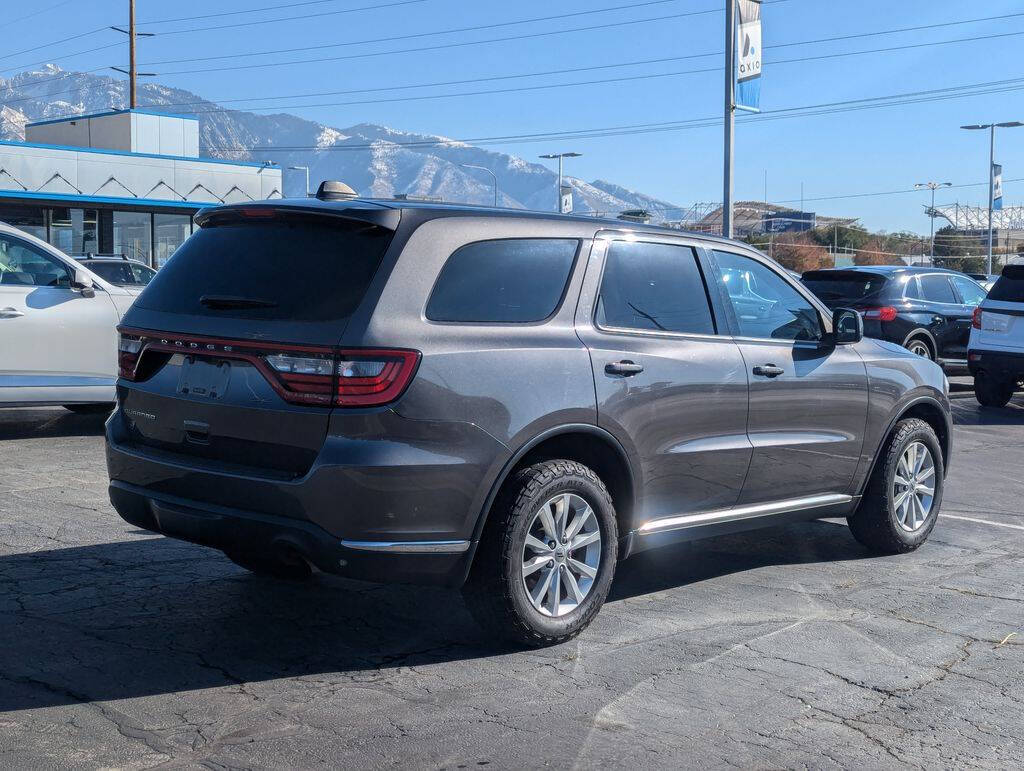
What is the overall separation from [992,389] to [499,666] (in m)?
12.5

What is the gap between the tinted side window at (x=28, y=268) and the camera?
9.94m

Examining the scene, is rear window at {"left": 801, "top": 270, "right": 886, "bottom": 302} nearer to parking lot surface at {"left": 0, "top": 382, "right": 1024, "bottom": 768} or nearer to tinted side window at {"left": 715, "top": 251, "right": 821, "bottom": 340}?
parking lot surface at {"left": 0, "top": 382, "right": 1024, "bottom": 768}

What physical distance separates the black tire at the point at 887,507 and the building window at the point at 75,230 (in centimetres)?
3238

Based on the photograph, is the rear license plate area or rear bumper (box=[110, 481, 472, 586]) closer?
rear bumper (box=[110, 481, 472, 586])

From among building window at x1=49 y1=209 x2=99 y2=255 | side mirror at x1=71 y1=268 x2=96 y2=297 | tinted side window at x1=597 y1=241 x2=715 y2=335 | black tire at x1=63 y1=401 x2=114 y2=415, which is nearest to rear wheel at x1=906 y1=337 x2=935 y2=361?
black tire at x1=63 y1=401 x2=114 y2=415

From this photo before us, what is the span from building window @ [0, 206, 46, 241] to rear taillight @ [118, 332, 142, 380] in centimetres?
3169

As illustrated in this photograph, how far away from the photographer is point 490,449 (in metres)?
4.60

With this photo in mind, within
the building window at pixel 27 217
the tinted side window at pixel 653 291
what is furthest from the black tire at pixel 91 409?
the building window at pixel 27 217

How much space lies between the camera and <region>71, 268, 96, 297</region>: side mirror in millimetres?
10266

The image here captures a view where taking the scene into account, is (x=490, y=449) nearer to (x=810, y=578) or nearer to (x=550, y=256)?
(x=550, y=256)

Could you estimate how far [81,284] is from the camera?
405 inches

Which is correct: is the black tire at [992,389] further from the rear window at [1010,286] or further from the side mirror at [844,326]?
the side mirror at [844,326]

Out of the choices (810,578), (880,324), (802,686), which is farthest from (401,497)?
(880,324)

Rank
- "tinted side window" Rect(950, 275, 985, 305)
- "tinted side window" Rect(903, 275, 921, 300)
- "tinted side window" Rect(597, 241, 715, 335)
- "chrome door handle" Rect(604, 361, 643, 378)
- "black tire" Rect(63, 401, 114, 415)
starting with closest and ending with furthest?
"chrome door handle" Rect(604, 361, 643, 378)
"tinted side window" Rect(597, 241, 715, 335)
"black tire" Rect(63, 401, 114, 415)
"tinted side window" Rect(903, 275, 921, 300)
"tinted side window" Rect(950, 275, 985, 305)
